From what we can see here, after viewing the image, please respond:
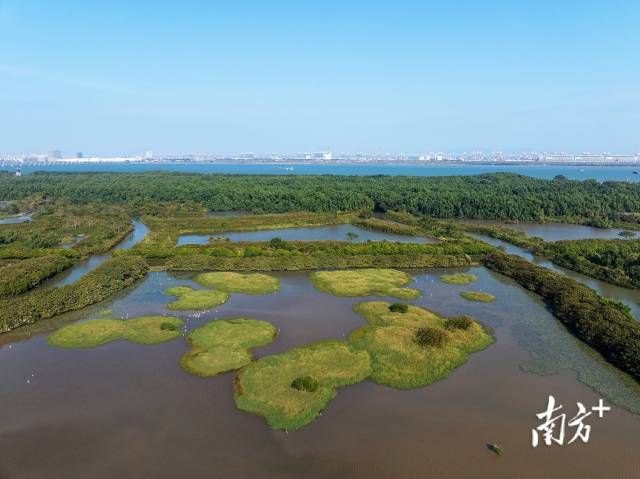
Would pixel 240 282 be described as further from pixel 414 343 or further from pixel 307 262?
pixel 414 343

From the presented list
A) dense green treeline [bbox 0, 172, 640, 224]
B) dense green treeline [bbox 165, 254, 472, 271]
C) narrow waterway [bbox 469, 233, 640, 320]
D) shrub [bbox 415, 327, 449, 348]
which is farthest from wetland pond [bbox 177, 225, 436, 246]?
shrub [bbox 415, 327, 449, 348]

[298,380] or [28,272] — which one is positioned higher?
[28,272]

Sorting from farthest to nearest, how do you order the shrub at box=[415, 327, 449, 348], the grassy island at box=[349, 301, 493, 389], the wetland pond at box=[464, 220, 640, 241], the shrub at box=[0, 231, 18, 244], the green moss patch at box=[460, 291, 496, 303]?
the wetland pond at box=[464, 220, 640, 241]
the shrub at box=[0, 231, 18, 244]
the green moss patch at box=[460, 291, 496, 303]
the shrub at box=[415, 327, 449, 348]
the grassy island at box=[349, 301, 493, 389]

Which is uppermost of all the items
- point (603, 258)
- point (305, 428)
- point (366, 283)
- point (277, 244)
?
point (277, 244)

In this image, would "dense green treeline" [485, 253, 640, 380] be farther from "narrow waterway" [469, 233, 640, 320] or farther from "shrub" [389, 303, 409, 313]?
"shrub" [389, 303, 409, 313]

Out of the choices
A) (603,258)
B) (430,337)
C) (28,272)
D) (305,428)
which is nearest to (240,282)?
(430,337)
